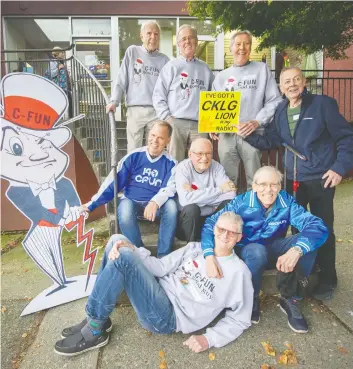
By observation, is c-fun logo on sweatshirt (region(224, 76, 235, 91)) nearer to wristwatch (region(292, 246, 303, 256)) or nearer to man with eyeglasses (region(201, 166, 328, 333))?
man with eyeglasses (region(201, 166, 328, 333))

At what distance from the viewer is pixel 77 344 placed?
7.99ft

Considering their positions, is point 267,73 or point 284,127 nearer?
point 284,127

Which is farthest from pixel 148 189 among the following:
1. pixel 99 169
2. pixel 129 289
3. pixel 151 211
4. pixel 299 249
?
pixel 99 169

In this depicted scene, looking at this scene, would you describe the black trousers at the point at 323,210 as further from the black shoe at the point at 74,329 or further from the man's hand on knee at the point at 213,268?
the black shoe at the point at 74,329

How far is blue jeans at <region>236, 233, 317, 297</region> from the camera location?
259 centimetres

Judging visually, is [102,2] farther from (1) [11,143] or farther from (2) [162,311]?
(2) [162,311]

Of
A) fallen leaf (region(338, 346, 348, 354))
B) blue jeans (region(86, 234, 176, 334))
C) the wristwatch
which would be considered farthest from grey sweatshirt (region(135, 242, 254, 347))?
fallen leaf (region(338, 346, 348, 354))

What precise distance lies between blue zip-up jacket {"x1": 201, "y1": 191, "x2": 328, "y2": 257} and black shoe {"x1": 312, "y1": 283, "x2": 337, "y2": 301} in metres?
0.67

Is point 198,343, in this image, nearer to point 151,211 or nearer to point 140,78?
point 151,211

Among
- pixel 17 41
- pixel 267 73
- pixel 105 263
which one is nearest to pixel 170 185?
pixel 105 263

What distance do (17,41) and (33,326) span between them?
9.53 meters

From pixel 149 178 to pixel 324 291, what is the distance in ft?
5.76

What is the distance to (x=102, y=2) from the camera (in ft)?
32.7

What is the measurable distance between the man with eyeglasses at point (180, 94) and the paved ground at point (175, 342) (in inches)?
68.7
